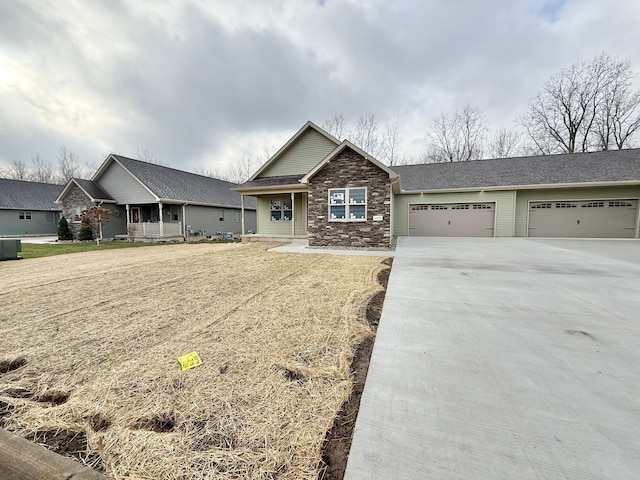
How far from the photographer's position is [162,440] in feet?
5.51

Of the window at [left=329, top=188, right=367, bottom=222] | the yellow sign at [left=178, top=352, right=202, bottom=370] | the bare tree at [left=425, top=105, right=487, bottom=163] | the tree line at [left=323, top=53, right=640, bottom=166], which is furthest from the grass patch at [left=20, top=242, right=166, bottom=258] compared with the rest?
the bare tree at [left=425, top=105, right=487, bottom=163]

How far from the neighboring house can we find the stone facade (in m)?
26.4

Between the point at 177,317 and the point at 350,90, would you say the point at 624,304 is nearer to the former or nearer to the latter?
the point at 177,317

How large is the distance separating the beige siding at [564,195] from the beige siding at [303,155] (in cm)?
1132

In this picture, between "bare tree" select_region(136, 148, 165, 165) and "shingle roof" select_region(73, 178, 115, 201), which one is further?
"bare tree" select_region(136, 148, 165, 165)

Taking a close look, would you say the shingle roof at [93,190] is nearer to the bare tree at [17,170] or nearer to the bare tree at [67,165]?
the bare tree at [67,165]

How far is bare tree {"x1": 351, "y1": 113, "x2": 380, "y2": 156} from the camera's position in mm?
26438

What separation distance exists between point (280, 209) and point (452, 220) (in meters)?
10.4

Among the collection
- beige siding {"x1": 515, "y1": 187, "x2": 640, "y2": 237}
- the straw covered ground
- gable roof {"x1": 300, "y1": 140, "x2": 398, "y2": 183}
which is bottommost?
the straw covered ground

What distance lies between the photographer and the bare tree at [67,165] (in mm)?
39859

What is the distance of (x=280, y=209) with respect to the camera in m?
15.7

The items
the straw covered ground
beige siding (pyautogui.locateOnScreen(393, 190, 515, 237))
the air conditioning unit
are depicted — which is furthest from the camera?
beige siding (pyautogui.locateOnScreen(393, 190, 515, 237))

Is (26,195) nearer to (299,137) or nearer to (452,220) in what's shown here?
(299,137)

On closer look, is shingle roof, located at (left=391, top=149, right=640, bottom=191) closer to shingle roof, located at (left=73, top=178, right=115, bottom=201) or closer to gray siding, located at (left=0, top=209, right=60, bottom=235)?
shingle roof, located at (left=73, top=178, right=115, bottom=201)
